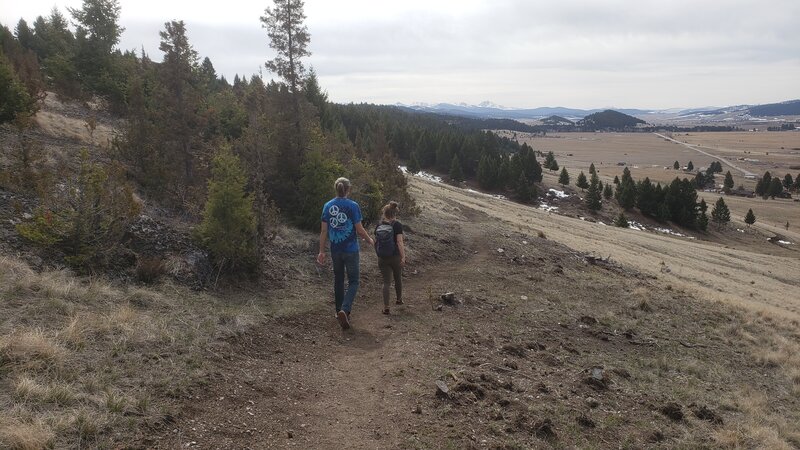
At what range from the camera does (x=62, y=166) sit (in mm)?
8523

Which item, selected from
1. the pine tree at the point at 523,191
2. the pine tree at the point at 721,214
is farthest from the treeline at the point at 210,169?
the pine tree at the point at 721,214

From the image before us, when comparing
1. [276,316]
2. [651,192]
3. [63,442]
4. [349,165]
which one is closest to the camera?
[63,442]

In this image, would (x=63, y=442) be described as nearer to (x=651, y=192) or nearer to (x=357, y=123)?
(x=651, y=192)

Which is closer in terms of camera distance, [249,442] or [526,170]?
[249,442]

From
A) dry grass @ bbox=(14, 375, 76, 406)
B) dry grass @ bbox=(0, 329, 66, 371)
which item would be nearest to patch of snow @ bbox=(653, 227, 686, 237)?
dry grass @ bbox=(0, 329, 66, 371)

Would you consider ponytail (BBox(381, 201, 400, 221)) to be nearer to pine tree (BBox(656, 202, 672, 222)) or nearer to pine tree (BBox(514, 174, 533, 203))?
pine tree (BBox(514, 174, 533, 203))

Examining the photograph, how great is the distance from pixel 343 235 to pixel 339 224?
209 mm

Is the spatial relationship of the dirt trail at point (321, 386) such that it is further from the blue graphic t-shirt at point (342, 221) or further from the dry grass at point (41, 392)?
the blue graphic t-shirt at point (342, 221)

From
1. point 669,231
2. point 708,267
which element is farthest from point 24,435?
point 669,231

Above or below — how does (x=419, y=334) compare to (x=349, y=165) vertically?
below

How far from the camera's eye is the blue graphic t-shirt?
8.18 metres

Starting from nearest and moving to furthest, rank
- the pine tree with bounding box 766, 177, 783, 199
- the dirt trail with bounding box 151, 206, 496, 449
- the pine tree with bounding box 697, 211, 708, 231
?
the dirt trail with bounding box 151, 206, 496, 449, the pine tree with bounding box 697, 211, 708, 231, the pine tree with bounding box 766, 177, 783, 199

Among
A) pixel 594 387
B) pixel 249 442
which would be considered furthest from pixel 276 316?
pixel 594 387

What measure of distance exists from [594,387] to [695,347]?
5.74 metres
